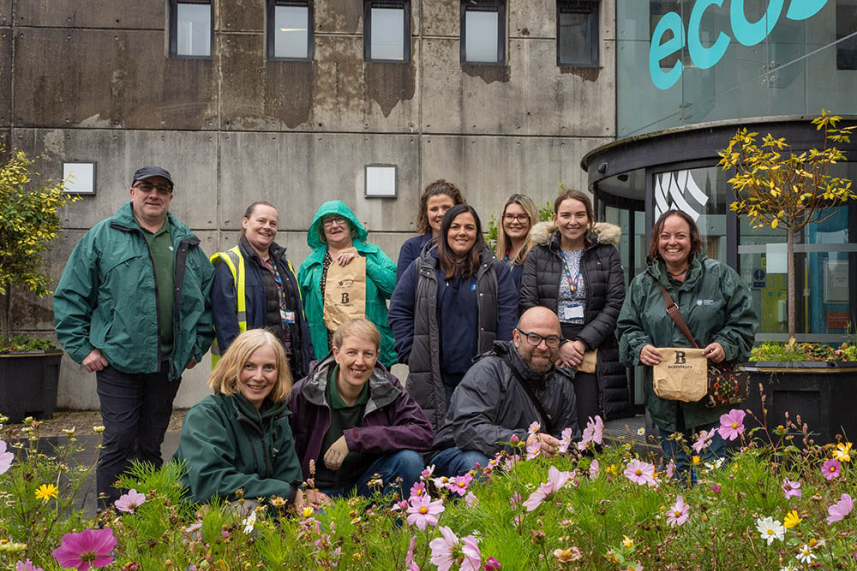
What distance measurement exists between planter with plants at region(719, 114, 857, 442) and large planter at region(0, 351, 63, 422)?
24.5ft

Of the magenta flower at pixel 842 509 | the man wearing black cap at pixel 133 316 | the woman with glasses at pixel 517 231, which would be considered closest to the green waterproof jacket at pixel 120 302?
the man wearing black cap at pixel 133 316

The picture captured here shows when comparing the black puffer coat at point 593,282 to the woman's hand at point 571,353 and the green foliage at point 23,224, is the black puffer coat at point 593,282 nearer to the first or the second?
the woman's hand at point 571,353

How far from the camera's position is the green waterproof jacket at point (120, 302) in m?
4.35

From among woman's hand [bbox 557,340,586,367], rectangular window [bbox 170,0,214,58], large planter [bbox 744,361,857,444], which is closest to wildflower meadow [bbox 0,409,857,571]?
woman's hand [bbox 557,340,586,367]

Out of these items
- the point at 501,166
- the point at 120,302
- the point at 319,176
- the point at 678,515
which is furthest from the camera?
the point at 501,166

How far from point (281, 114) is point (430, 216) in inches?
210

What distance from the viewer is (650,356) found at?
4348 mm

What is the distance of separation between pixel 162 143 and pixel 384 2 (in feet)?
11.0

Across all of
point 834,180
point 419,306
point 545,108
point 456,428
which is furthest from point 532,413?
point 545,108

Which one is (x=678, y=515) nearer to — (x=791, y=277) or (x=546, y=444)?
(x=546, y=444)

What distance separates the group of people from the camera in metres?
3.54

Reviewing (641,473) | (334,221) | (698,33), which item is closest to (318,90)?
(698,33)

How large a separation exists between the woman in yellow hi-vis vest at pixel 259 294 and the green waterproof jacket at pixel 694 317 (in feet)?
6.56

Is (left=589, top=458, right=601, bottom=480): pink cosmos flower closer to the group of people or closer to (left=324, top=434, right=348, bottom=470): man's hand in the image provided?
the group of people
